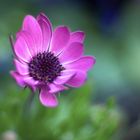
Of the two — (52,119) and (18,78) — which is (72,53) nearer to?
(18,78)

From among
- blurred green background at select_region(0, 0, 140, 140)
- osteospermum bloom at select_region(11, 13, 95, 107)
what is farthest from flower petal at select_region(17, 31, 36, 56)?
blurred green background at select_region(0, 0, 140, 140)

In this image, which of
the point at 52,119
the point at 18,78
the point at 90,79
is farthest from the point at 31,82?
the point at 90,79

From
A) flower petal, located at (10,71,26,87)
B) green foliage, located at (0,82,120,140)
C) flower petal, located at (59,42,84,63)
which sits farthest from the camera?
green foliage, located at (0,82,120,140)

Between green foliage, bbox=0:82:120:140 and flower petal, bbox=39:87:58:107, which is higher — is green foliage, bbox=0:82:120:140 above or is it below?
above

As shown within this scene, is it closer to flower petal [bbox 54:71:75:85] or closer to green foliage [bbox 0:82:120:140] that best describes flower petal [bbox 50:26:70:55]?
flower petal [bbox 54:71:75:85]

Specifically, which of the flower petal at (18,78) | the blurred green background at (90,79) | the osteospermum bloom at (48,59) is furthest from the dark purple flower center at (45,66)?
the blurred green background at (90,79)

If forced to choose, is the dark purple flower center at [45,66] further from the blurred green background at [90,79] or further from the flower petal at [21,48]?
the blurred green background at [90,79]

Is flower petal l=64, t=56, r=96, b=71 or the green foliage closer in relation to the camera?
flower petal l=64, t=56, r=96, b=71
